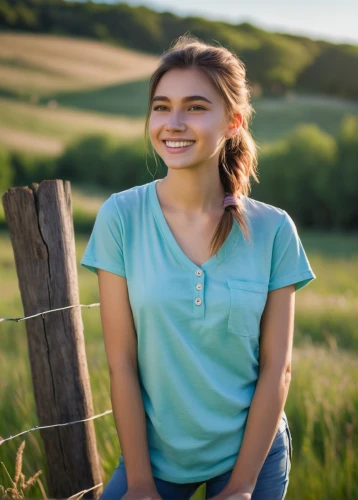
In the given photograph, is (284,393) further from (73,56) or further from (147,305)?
(73,56)

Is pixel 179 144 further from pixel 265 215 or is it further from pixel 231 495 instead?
pixel 231 495

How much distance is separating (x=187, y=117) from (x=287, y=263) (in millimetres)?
529

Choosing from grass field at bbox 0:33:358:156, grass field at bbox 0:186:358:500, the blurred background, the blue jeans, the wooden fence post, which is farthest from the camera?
grass field at bbox 0:33:358:156

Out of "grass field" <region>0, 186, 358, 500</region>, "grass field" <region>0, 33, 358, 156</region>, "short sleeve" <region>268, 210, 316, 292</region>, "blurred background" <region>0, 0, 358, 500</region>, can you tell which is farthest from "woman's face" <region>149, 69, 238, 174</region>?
"grass field" <region>0, 33, 358, 156</region>

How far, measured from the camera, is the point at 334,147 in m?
21.0

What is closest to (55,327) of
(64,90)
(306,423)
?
(306,423)

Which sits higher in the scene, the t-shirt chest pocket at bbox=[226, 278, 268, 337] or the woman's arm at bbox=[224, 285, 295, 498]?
the t-shirt chest pocket at bbox=[226, 278, 268, 337]

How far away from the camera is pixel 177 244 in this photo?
186cm

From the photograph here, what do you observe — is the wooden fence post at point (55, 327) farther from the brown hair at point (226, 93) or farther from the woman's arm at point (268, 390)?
the woman's arm at point (268, 390)

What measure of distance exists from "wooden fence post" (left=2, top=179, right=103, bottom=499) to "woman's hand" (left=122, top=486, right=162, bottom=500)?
17.7 inches

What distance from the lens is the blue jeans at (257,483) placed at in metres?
1.86

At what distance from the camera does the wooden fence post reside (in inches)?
81.6

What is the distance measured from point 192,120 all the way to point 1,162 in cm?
1521

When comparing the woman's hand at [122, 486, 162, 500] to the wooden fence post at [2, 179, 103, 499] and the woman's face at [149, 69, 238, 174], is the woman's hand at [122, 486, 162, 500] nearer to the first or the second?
the wooden fence post at [2, 179, 103, 499]
